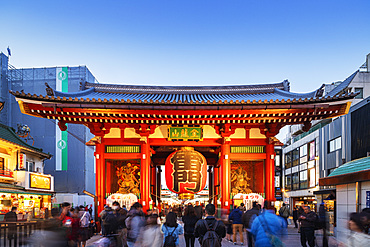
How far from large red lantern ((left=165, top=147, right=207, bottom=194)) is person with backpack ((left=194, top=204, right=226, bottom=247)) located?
720cm

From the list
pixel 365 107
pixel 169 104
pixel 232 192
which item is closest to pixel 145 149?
pixel 169 104

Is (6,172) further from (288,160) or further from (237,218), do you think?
(288,160)

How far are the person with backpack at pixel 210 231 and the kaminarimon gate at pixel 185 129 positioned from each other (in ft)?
20.2

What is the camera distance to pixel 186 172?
14.2m

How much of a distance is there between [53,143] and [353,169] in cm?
3179

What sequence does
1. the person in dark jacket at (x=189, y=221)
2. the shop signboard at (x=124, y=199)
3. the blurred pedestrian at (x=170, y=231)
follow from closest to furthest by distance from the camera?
the blurred pedestrian at (x=170, y=231) → the person in dark jacket at (x=189, y=221) → the shop signboard at (x=124, y=199)

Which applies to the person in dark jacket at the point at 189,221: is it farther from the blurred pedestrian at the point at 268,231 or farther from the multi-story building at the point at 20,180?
the multi-story building at the point at 20,180

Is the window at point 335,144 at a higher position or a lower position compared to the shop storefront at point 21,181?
higher

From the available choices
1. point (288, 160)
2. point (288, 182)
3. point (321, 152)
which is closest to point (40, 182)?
point (321, 152)

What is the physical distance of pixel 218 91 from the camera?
56.7 feet

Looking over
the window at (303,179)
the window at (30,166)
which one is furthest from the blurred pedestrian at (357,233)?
the window at (303,179)

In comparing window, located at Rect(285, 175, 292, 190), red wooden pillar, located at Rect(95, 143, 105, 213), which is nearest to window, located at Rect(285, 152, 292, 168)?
window, located at Rect(285, 175, 292, 190)

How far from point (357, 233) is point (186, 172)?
9.65 metres

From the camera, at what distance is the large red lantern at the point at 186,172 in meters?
14.1
